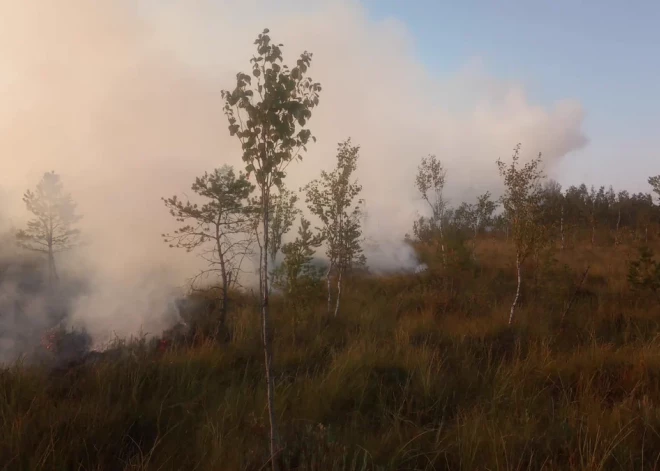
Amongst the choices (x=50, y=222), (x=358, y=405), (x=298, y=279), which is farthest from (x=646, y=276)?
(x=50, y=222)

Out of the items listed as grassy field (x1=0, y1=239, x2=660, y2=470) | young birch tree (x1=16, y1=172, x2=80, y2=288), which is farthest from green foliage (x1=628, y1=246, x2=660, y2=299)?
young birch tree (x1=16, y1=172, x2=80, y2=288)

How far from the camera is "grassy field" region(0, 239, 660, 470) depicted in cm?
326

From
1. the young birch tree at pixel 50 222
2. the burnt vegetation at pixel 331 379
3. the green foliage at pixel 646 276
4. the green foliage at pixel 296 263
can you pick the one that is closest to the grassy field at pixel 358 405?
the burnt vegetation at pixel 331 379

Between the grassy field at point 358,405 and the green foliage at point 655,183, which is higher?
the green foliage at point 655,183

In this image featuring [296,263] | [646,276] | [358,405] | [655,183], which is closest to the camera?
[358,405]

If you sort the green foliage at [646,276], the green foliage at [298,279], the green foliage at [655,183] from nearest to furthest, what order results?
the green foliage at [298,279] → the green foliage at [646,276] → the green foliage at [655,183]

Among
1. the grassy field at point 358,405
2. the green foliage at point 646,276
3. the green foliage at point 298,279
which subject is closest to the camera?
the grassy field at point 358,405

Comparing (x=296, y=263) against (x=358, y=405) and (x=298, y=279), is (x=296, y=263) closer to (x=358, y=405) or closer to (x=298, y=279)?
(x=298, y=279)

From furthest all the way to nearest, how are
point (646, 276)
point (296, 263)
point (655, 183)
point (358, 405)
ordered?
point (655, 183)
point (646, 276)
point (296, 263)
point (358, 405)

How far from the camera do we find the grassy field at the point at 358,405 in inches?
128

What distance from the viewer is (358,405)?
4492 millimetres

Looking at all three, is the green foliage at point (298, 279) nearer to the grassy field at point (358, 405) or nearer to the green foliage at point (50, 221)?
the grassy field at point (358, 405)

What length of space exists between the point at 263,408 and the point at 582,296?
35.8 feet

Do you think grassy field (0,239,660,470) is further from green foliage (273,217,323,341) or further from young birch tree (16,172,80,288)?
young birch tree (16,172,80,288)
